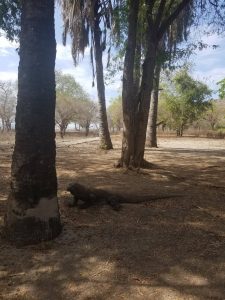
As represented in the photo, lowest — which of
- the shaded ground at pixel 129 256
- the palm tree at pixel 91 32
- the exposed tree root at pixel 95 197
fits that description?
the shaded ground at pixel 129 256

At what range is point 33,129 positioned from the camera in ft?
15.5

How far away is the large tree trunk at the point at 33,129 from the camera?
15.3 feet

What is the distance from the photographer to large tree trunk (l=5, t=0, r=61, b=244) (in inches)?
183

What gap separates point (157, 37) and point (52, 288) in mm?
7753

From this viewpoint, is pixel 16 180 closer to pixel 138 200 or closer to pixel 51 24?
pixel 51 24

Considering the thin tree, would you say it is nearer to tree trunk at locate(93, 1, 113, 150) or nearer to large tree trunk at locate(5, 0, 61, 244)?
large tree trunk at locate(5, 0, 61, 244)

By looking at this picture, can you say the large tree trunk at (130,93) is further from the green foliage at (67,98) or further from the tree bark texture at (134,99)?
the green foliage at (67,98)

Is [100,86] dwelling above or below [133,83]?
above

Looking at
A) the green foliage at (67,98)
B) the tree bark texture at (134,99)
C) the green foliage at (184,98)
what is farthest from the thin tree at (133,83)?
the green foliage at (67,98)

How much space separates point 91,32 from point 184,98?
81.8ft

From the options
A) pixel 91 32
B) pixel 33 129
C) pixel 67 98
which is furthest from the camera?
pixel 67 98

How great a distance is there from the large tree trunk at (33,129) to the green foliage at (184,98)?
1276 inches

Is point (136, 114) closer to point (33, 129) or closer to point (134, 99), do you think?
point (134, 99)

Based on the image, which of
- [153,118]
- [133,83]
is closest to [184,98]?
[153,118]
